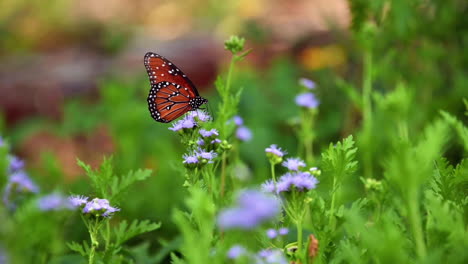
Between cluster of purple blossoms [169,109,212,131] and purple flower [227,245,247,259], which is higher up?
cluster of purple blossoms [169,109,212,131]

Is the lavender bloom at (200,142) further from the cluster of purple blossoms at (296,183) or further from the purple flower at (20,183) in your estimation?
the purple flower at (20,183)

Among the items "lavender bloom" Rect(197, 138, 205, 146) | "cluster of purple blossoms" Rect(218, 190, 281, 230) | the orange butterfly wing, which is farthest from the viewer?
the orange butterfly wing

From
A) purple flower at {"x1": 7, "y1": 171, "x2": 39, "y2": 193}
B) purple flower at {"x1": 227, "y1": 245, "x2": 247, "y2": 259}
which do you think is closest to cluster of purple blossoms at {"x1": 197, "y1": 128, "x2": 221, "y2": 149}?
purple flower at {"x1": 227, "y1": 245, "x2": 247, "y2": 259}

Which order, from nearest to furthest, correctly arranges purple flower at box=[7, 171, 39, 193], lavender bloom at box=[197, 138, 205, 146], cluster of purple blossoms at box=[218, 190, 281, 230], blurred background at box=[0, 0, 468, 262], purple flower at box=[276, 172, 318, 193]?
cluster of purple blossoms at box=[218, 190, 281, 230] < purple flower at box=[276, 172, 318, 193] < lavender bloom at box=[197, 138, 205, 146] < purple flower at box=[7, 171, 39, 193] < blurred background at box=[0, 0, 468, 262]

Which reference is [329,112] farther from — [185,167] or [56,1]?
[56,1]

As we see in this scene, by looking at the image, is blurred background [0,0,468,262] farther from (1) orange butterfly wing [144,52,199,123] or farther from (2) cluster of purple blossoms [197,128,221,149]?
(1) orange butterfly wing [144,52,199,123]

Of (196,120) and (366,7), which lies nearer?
(196,120)

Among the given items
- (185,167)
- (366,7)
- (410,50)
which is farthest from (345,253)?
(410,50)
